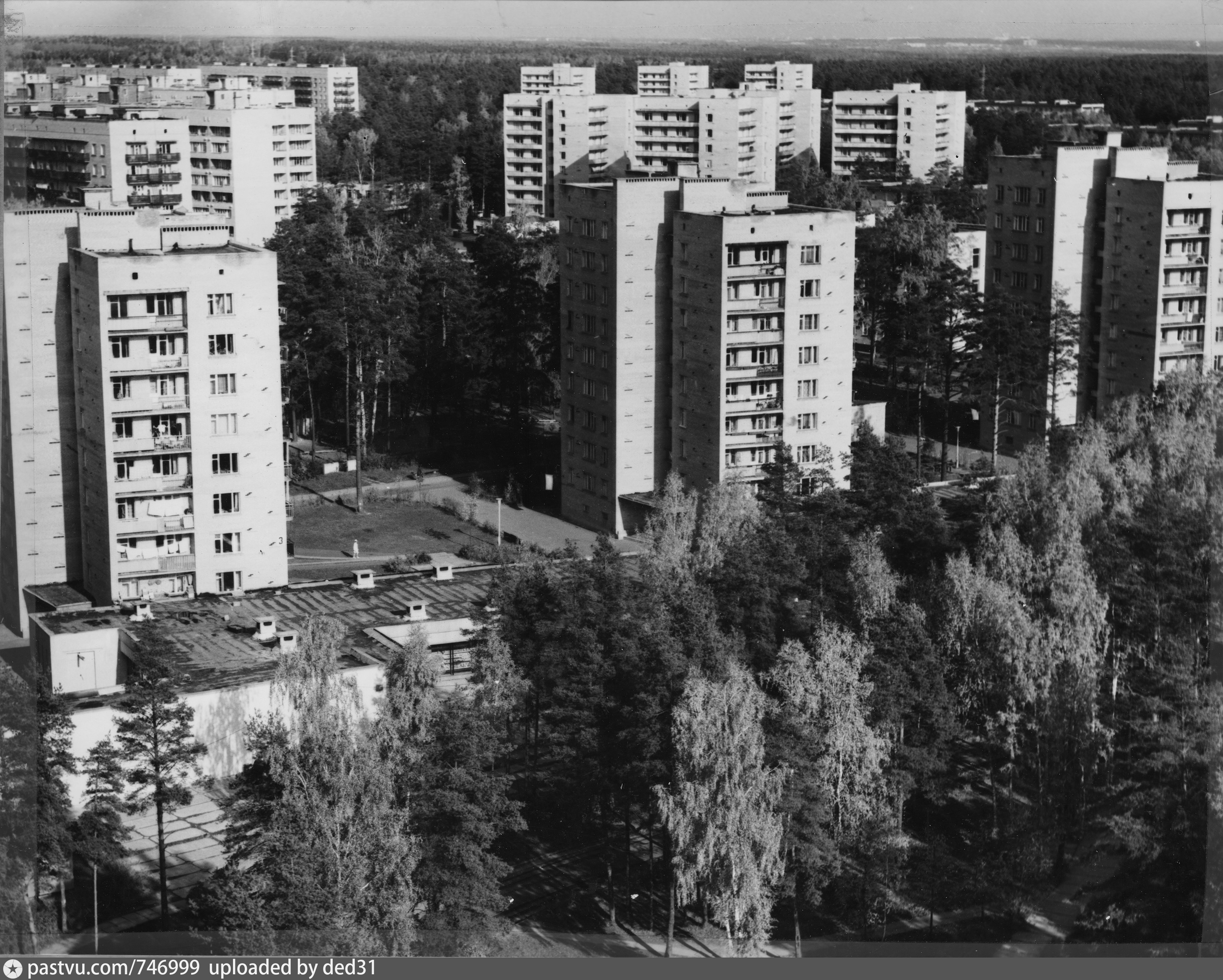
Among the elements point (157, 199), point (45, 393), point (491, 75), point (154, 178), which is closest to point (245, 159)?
point (154, 178)

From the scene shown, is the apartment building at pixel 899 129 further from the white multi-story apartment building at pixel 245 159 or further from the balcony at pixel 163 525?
the balcony at pixel 163 525

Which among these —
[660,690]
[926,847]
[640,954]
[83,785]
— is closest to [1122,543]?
[926,847]

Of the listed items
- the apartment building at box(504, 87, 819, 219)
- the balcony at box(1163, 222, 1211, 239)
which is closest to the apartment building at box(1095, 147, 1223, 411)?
the balcony at box(1163, 222, 1211, 239)

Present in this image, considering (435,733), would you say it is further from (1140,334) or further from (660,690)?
(1140,334)

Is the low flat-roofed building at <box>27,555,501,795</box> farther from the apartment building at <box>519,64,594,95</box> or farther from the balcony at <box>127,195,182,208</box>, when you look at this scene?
the apartment building at <box>519,64,594,95</box>

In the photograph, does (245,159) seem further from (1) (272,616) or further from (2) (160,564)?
(1) (272,616)

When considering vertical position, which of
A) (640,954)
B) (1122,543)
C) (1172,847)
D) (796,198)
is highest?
(796,198)
